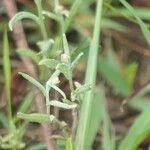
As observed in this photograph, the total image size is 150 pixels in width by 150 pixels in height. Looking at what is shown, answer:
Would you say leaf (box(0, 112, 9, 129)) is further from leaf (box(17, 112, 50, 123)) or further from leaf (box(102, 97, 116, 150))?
leaf (box(17, 112, 50, 123))

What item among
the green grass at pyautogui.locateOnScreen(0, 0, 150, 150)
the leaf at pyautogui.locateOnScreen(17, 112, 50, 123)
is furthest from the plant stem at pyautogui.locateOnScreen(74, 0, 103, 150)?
the leaf at pyautogui.locateOnScreen(17, 112, 50, 123)

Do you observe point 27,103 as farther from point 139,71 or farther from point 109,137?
point 139,71

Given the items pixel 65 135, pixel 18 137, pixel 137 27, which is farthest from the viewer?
pixel 137 27

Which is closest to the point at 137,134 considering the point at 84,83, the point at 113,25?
the point at 84,83

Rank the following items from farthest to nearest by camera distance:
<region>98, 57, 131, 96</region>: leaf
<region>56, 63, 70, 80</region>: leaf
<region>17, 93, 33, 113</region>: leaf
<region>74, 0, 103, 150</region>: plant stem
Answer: <region>98, 57, 131, 96</region>: leaf < <region>17, 93, 33, 113</region>: leaf < <region>74, 0, 103, 150</region>: plant stem < <region>56, 63, 70, 80</region>: leaf

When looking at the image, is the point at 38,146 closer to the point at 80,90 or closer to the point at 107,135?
the point at 107,135

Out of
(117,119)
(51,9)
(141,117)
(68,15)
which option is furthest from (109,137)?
(51,9)

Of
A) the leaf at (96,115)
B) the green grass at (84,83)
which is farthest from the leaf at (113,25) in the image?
the leaf at (96,115)

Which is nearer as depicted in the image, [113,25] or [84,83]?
[84,83]
